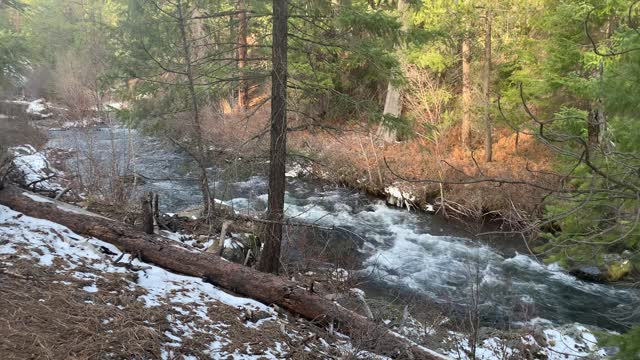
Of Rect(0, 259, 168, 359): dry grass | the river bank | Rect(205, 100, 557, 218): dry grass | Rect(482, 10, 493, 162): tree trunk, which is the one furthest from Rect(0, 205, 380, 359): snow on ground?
Rect(482, 10, 493, 162): tree trunk

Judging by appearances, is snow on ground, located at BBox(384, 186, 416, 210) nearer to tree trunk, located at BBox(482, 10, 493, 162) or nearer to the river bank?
the river bank

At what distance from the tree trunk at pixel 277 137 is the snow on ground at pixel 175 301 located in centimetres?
167

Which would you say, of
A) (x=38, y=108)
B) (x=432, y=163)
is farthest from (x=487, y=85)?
(x=38, y=108)

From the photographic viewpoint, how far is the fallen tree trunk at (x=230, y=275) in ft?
17.6

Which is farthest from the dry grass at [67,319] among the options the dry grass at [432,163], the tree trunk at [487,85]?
the tree trunk at [487,85]

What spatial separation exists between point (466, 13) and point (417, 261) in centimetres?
965

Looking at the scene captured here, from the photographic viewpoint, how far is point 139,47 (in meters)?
9.75

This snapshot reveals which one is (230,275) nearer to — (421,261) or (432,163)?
(421,261)

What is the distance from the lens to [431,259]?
11484 mm

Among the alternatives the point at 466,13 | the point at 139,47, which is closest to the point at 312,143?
the point at 466,13

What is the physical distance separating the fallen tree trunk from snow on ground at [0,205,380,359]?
6.9 inches

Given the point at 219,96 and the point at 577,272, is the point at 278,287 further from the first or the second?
the point at 577,272

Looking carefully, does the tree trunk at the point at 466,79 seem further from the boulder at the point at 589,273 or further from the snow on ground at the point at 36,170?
the snow on ground at the point at 36,170

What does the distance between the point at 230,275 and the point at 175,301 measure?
1037 millimetres
